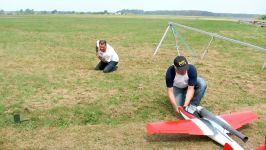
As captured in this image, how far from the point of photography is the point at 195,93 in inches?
284

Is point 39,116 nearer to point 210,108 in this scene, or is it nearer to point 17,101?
point 17,101

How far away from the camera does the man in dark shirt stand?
21.9ft

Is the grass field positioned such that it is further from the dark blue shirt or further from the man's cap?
the man's cap

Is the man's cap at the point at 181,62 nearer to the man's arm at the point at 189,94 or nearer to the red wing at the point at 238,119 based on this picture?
the man's arm at the point at 189,94

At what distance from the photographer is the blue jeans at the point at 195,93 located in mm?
7191

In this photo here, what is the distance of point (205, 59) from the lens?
14516 millimetres

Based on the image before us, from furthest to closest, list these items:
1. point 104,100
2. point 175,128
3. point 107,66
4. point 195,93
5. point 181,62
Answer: point 107,66 < point 104,100 < point 195,93 < point 181,62 < point 175,128

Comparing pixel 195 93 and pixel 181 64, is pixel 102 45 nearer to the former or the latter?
pixel 195 93

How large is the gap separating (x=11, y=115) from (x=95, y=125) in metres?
1.80

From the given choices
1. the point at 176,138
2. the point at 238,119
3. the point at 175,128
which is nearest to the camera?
the point at 175,128

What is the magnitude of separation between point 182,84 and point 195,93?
13.8 inches

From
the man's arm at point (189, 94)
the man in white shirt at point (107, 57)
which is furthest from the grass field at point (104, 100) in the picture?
the man's arm at point (189, 94)

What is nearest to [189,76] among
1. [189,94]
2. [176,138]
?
[189,94]

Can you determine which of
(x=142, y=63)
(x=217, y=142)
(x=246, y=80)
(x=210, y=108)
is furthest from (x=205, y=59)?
(x=217, y=142)
